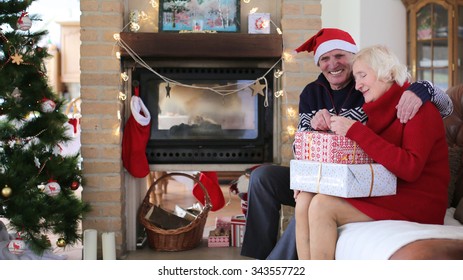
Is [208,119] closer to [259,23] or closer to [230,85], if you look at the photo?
[230,85]

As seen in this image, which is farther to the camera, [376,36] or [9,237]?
[376,36]

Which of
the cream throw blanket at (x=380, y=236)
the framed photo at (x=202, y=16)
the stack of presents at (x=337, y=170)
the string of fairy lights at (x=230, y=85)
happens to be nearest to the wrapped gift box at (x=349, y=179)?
the stack of presents at (x=337, y=170)

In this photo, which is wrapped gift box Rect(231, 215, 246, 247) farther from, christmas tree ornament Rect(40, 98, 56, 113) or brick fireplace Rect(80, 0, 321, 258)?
christmas tree ornament Rect(40, 98, 56, 113)

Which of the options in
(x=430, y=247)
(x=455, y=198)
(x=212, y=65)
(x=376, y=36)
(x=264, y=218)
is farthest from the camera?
(x=376, y=36)

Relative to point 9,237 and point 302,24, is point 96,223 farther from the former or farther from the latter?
point 302,24

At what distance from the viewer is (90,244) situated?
2.60 metres

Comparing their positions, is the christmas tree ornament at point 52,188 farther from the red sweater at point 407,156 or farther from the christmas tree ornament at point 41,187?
the red sweater at point 407,156

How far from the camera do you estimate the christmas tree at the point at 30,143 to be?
7.95 ft

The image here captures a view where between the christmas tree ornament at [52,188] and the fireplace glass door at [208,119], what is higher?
the fireplace glass door at [208,119]

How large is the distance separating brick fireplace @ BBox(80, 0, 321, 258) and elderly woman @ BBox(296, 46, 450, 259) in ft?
3.14

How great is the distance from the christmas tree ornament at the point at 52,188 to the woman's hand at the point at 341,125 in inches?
50.1

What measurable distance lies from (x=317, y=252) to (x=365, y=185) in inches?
9.7

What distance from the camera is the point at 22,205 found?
2.41 meters
